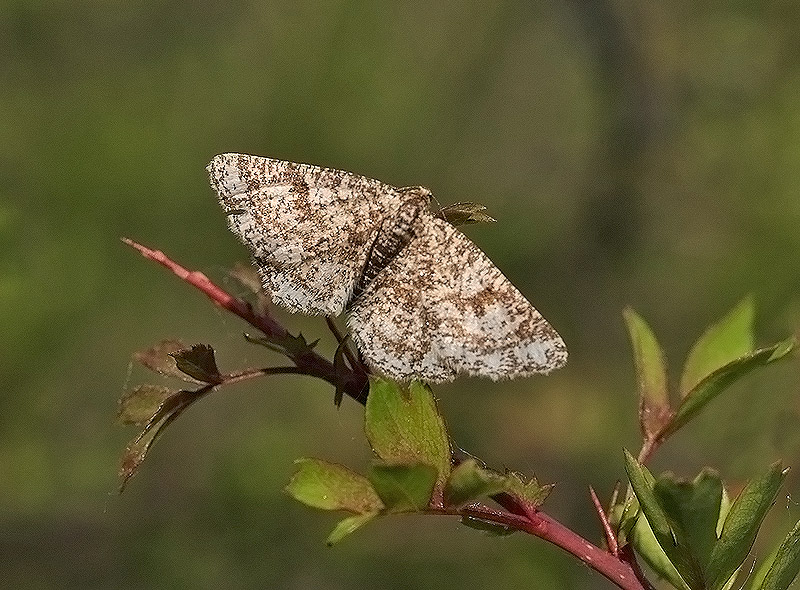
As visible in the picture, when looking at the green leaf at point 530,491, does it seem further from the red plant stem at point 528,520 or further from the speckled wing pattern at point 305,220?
the speckled wing pattern at point 305,220

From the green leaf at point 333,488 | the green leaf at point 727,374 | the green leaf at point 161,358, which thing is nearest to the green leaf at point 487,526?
the green leaf at point 333,488

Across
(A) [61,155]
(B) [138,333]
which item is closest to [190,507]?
(B) [138,333]

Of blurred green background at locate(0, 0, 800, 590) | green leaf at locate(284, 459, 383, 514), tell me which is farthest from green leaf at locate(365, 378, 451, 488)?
blurred green background at locate(0, 0, 800, 590)

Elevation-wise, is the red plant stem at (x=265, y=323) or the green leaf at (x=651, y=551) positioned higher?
the red plant stem at (x=265, y=323)

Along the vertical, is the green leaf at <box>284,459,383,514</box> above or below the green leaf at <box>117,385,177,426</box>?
above

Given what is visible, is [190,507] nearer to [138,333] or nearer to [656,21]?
[138,333]

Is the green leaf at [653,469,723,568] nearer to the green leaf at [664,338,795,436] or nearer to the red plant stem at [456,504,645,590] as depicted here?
the red plant stem at [456,504,645,590]
